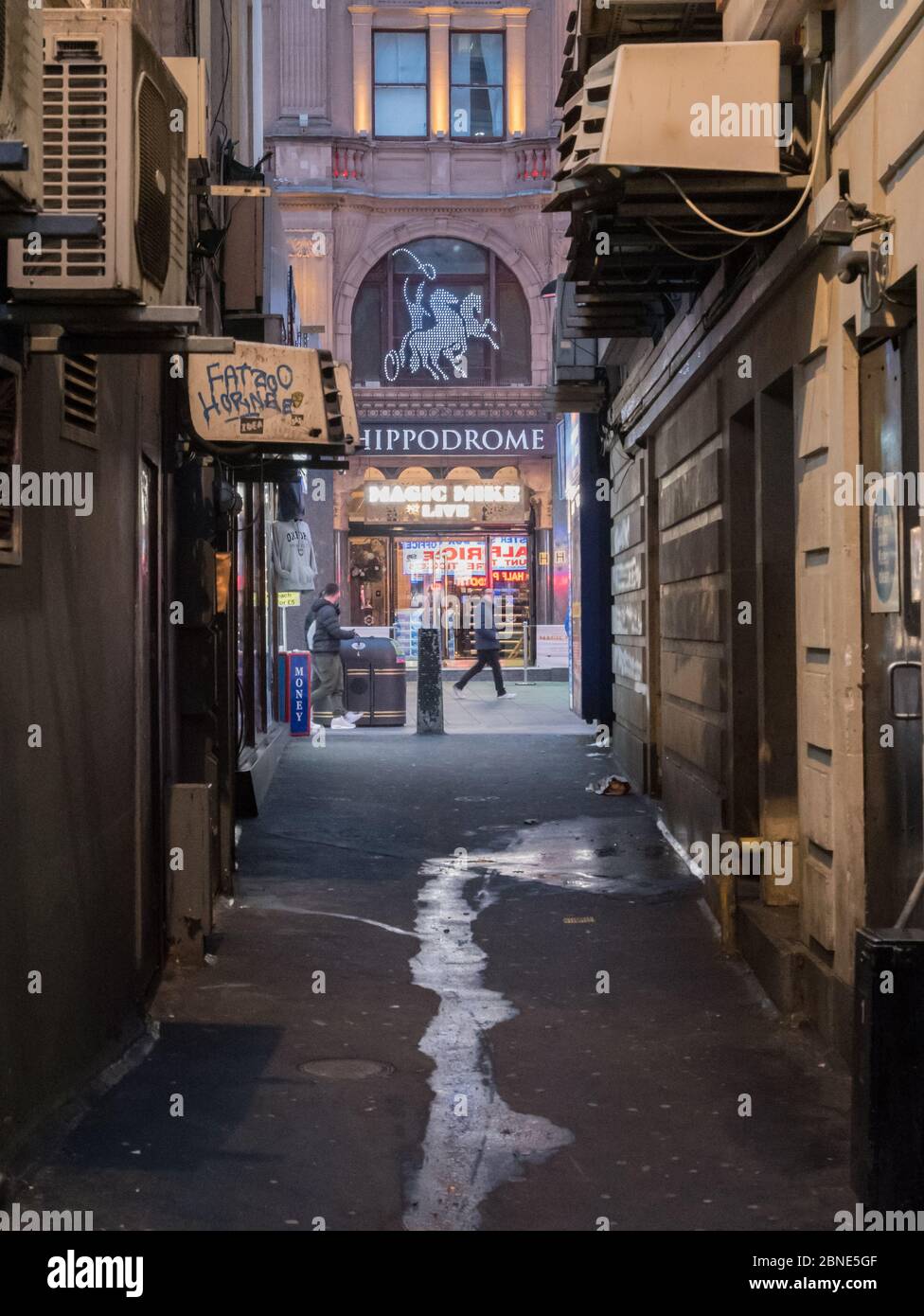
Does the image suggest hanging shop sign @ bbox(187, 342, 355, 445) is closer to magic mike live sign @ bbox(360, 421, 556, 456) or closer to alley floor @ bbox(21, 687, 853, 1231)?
alley floor @ bbox(21, 687, 853, 1231)

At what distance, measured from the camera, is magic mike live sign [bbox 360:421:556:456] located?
115 ft

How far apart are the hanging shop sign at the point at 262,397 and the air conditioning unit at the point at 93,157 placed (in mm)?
3978

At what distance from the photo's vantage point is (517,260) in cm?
3512

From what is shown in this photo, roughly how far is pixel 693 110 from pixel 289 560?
1375 cm

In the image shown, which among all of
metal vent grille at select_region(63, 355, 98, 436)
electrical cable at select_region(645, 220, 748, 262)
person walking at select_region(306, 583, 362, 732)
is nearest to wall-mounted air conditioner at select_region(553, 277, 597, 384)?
person walking at select_region(306, 583, 362, 732)

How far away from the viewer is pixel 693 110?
7246 mm

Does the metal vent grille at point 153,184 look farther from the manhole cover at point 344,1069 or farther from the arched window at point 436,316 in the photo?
the arched window at point 436,316

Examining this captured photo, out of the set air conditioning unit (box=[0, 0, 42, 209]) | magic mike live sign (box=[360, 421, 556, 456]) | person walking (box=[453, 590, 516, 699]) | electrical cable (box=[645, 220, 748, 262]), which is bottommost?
person walking (box=[453, 590, 516, 699])

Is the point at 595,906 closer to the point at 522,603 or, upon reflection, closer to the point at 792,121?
the point at 792,121

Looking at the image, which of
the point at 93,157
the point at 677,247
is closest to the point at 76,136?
the point at 93,157

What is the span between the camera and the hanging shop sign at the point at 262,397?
9219 millimetres

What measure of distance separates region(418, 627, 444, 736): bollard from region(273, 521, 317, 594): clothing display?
7.95 ft

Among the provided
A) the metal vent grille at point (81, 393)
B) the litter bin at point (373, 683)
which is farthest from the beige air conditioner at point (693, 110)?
the litter bin at point (373, 683)

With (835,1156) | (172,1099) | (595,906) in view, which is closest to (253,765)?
(595,906)
